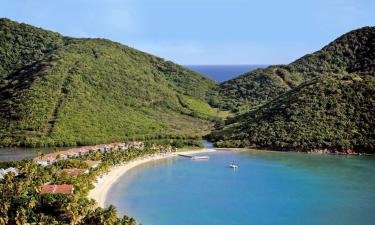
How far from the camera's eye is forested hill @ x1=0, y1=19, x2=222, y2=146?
125 m

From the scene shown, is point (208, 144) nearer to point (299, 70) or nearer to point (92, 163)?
point (92, 163)

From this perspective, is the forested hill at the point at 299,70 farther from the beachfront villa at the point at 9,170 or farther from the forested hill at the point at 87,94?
the beachfront villa at the point at 9,170

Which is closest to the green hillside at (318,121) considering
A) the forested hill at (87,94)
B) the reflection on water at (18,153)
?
the forested hill at (87,94)

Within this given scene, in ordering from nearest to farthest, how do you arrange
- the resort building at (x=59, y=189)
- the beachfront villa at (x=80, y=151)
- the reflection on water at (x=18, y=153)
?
the resort building at (x=59, y=189) < the beachfront villa at (x=80, y=151) < the reflection on water at (x=18, y=153)

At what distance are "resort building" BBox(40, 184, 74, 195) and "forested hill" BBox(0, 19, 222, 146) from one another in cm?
4475

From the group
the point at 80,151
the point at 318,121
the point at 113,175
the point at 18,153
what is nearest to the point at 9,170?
the point at 113,175

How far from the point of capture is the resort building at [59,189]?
69.7m

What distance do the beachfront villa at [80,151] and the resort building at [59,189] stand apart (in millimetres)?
18579

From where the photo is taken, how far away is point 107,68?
→ 162375mm

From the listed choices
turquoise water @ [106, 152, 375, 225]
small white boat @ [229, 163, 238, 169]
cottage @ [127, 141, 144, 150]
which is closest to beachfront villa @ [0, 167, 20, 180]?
turquoise water @ [106, 152, 375, 225]

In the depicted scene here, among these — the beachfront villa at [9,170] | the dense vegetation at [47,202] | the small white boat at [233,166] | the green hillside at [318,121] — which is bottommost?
the dense vegetation at [47,202]

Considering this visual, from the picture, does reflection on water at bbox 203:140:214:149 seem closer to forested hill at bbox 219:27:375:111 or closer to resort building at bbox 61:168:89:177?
forested hill at bbox 219:27:375:111

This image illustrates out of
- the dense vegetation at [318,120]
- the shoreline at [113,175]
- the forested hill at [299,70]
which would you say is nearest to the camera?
the shoreline at [113,175]

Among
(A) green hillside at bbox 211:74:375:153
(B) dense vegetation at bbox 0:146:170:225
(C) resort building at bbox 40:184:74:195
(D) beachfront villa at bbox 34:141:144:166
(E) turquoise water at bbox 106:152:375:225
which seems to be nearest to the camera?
(B) dense vegetation at bbox 0:146:170:225
